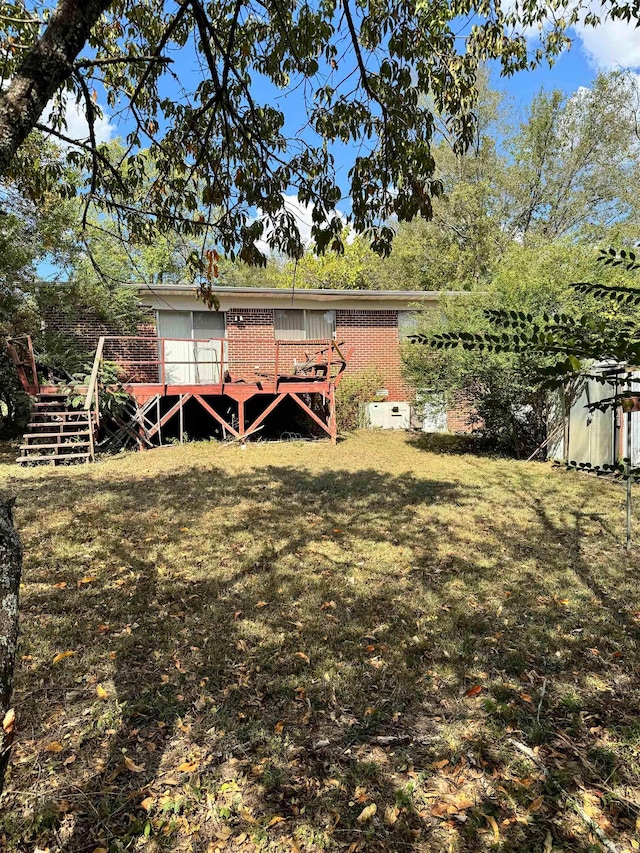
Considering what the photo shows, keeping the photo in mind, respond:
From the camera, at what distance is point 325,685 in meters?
2.86

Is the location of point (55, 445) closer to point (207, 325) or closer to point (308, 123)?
point (207, 325)

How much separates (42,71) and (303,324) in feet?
42.8

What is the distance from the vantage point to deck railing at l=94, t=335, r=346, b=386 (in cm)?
1277

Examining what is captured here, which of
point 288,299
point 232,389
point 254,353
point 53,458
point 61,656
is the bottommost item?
point 61,656

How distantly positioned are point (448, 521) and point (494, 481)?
246 cm

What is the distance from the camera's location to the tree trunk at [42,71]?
58.5 inches

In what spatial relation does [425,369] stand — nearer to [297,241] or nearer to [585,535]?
[585,535]

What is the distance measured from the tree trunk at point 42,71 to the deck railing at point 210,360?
1043cm

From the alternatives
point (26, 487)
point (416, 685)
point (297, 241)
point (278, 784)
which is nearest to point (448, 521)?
point (416, 685)

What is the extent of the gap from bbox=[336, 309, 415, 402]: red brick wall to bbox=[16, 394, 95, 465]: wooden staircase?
7.23m

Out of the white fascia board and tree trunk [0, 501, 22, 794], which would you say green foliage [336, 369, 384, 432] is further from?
tree trunk [0, 501, 22, 794]

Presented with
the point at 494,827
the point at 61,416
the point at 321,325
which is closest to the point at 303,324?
the point at 321,325

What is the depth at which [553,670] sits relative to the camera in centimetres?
298

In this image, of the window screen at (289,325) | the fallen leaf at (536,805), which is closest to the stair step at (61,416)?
the window screen at (289,325)
